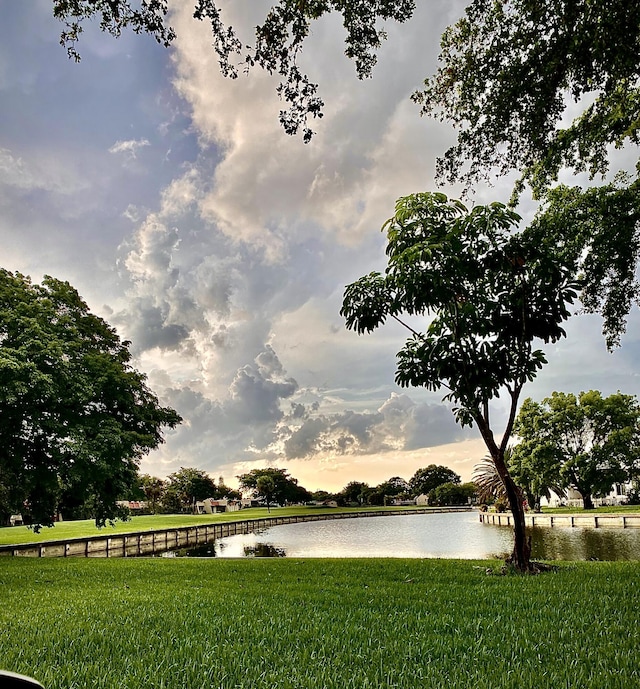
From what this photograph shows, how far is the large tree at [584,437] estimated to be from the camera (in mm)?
41656

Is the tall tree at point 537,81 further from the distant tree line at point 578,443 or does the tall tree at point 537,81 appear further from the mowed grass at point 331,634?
the distant tree line at point 578,443

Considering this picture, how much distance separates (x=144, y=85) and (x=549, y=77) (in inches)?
307

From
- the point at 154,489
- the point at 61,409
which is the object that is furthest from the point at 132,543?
the point at 154,489

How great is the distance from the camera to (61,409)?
16438 mm

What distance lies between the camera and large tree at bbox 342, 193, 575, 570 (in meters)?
9.40

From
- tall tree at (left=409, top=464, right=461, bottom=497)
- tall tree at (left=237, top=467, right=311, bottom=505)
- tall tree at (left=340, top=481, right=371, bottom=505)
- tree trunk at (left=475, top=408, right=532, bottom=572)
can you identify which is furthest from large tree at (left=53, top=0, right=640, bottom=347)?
tall tree at (left=409, top=464, right=461, bottom=497)

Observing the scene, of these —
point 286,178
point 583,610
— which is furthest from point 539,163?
point 583,610

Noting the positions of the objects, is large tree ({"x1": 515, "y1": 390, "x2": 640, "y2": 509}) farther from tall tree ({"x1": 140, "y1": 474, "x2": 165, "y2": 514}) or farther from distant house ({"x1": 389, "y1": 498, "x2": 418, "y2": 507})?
distant house ({"x1": 389, "y1": 498, "x2": 418, "y2": 507})

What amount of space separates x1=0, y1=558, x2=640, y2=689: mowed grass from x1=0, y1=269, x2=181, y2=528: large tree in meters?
7.51

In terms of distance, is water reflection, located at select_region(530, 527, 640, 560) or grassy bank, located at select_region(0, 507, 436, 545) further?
grassy bank, located at select_region(0, 507, 436, 545)

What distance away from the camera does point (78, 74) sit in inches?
374

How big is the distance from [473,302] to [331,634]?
6838 millimetres

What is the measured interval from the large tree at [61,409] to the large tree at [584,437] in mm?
34844

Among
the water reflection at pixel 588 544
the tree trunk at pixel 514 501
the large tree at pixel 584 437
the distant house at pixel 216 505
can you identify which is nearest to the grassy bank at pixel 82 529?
the tree trunk at pixel 514 501
